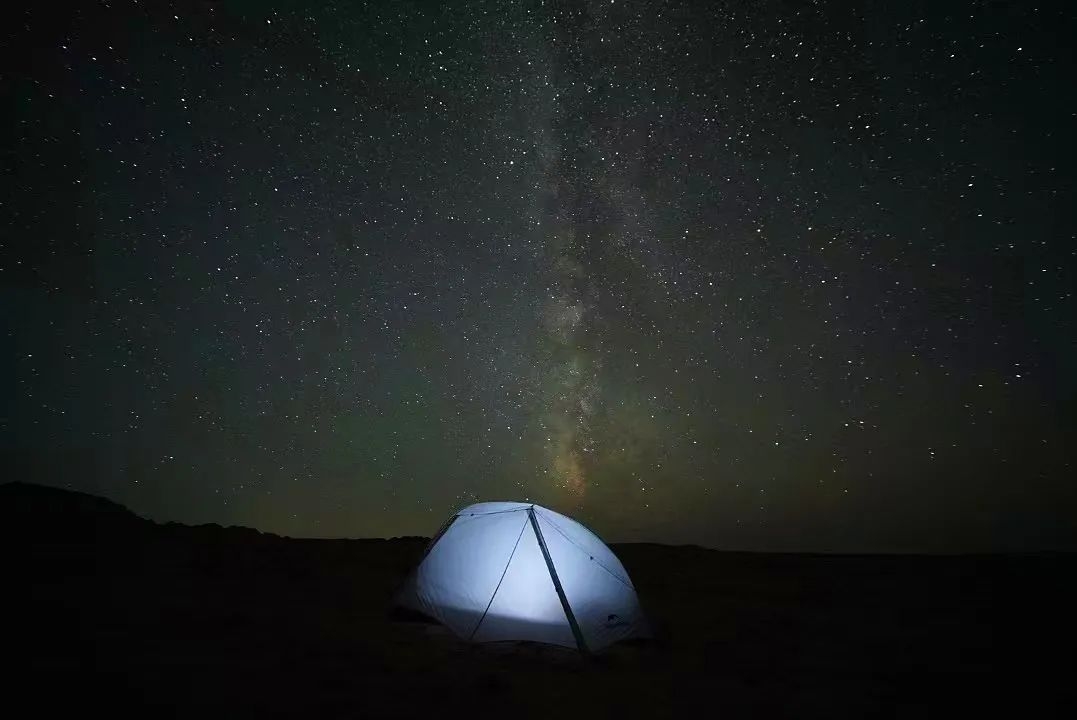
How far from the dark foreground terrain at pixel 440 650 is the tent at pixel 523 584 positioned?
0.74ft

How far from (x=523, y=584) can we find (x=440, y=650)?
1066mm

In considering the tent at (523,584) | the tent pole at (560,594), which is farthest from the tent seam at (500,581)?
the tent pole at (560,594)

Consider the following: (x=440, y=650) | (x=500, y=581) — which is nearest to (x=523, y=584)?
(x=500, y=581)

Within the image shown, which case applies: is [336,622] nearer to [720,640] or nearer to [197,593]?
[197,593]

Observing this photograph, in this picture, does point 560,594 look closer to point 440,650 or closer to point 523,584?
point 523,584

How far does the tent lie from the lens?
6012 millimetres

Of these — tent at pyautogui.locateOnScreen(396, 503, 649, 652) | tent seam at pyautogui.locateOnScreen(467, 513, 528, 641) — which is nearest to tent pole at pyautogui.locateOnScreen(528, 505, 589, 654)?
tent at pyautogui.locateOnScreen(396, 503, 649, 652)

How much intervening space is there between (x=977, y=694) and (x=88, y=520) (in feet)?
57.9

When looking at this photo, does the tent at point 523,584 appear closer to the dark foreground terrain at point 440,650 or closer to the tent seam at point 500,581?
the tent seam at point 500,581

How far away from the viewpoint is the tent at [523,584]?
19.7ft

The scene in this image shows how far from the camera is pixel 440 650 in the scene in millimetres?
5684

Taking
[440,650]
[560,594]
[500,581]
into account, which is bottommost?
[440,650]

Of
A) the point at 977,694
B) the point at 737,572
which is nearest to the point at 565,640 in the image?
the point at 977,694

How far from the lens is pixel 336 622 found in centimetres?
676
